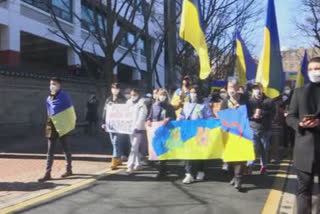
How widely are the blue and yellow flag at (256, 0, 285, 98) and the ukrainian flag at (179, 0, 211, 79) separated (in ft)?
3.66

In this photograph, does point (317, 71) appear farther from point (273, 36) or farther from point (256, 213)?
point (273, 36)

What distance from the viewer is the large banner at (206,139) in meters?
7.94

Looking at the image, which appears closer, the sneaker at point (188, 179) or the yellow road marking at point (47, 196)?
the yellow road marking at point (47, 196)

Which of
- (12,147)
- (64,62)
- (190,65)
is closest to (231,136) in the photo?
(12,147)

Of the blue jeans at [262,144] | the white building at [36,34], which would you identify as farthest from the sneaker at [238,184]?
the white building at [36,34]

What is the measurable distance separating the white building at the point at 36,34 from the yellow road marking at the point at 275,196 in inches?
413

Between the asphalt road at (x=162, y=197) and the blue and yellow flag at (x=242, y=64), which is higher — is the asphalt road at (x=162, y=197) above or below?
below

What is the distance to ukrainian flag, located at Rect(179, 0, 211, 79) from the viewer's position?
9.46m

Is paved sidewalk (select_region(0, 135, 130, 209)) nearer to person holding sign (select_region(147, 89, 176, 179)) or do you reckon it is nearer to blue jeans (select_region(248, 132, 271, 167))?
person holding sign (select_region(147, 89, 176, 179))

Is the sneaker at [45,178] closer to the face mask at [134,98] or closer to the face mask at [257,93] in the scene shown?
the face mask at [134,98]

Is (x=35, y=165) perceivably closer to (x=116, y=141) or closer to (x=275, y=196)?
(x=116, y=141)

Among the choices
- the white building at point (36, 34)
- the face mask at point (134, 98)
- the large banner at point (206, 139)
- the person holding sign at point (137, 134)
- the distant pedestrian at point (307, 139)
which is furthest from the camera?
the white building at point (36, 34)

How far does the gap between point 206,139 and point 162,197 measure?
5.32ft

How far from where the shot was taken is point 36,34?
2575cm
